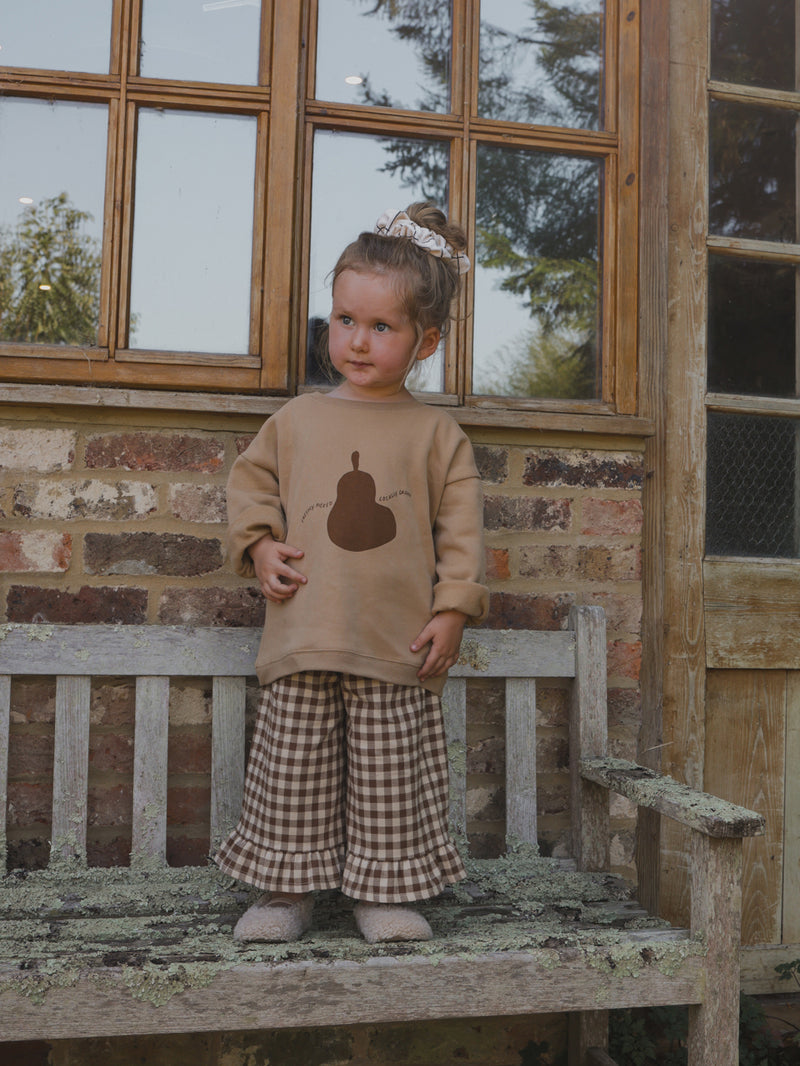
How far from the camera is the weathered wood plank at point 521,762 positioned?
6.81 feet

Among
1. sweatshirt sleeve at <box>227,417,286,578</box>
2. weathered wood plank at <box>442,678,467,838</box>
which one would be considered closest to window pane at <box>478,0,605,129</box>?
sweatshirt sleeve at <box>227,417,286,578</box>

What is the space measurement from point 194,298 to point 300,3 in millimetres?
725

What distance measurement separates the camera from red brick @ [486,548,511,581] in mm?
2217

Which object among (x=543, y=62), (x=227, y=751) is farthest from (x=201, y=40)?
(x=227, y=751)

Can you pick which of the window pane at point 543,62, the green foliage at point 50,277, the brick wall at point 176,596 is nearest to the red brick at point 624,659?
→ the brick wall at point 176,596

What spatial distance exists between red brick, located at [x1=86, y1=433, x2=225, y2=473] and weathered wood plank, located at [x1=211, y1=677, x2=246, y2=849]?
488 millimetres

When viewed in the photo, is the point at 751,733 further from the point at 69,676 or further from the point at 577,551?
the point at 69,676

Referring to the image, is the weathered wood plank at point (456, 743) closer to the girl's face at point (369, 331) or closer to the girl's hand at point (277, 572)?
the girl's hand at point (277, 572)

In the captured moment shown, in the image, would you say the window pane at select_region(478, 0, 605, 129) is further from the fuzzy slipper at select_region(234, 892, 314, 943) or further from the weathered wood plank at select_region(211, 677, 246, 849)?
the fuzzy slipper at select_region(234, 892, 314, 943)

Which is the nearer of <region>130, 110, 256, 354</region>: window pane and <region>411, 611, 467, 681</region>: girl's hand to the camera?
<region>411, 611, 467, 681</region>: girl's hand

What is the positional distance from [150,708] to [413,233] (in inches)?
43.2

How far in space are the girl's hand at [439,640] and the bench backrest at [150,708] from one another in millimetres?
319

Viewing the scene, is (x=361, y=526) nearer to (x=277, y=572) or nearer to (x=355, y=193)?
(x=277, y=572)

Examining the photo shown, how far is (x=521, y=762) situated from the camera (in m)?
2.09
